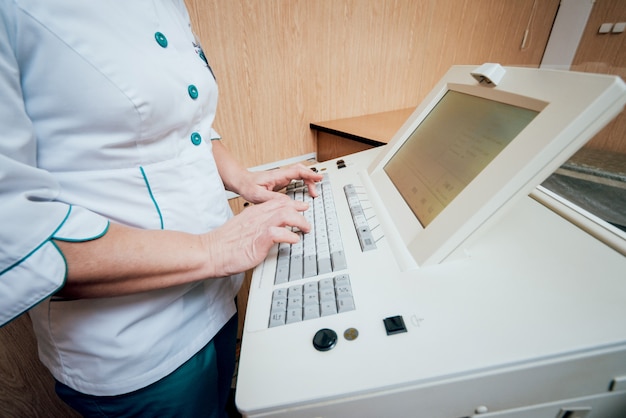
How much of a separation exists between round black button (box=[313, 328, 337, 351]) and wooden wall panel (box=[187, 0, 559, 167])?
0.97m

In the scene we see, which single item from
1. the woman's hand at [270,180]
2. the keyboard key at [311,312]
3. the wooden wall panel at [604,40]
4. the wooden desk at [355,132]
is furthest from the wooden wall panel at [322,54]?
the keyboard key at [311,312]

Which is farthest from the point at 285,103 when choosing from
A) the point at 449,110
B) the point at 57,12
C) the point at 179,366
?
the point at 179,366

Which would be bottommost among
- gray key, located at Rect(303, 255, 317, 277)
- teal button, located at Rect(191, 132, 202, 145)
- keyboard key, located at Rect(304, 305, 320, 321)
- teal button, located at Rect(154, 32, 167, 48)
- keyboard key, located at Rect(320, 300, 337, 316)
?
keyboard key, located at Rect(304, 305, 320, 321)

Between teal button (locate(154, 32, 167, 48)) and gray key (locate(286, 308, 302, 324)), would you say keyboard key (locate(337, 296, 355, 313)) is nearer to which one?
gray key (locate(286, 308, 302, 324))

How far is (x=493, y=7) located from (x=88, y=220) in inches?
81.1

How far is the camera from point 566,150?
0.29 m

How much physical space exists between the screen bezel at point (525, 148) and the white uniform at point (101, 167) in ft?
1.26

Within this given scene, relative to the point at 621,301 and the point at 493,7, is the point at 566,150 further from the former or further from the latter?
the point at 493,7

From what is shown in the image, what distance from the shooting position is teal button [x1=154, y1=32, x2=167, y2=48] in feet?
1.36

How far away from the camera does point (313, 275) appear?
0.42m

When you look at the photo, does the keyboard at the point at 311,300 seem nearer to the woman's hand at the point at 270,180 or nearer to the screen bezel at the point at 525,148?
the screen bezel at the point at 525,148

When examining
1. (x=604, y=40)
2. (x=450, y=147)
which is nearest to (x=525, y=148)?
(x=450, y=147)

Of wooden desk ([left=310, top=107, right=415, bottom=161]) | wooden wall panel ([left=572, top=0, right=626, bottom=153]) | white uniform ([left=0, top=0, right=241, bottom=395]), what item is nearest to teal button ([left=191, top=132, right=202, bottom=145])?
white uniform ([left=0, top=0, right=241, bottom=395])

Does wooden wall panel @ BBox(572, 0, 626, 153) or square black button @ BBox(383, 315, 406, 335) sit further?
wooden wall panel @ BBox(572, 0, 626, 153)
